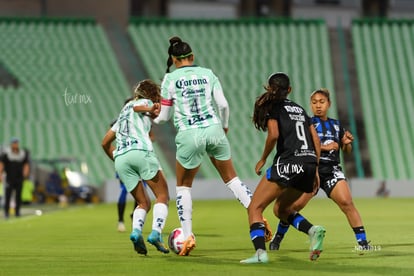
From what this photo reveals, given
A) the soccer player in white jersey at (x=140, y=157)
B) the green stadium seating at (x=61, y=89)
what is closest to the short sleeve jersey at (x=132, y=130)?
the soccer player in white jersey at (x=140, y=157)

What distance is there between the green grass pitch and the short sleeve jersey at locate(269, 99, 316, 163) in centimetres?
118

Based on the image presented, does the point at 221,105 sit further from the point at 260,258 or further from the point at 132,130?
the point at 260,258

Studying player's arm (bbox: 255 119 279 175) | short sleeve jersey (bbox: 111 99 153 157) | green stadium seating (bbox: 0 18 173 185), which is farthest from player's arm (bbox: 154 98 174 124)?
green stadium seating (bbox: 0 18 173 185)

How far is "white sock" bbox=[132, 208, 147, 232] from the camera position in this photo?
1306 cm

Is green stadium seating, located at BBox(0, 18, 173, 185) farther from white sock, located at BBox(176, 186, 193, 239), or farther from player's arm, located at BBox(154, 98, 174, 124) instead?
player's arm, located at BBox(154, 98, 174, 124)

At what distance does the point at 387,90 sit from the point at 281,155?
34864 millimetres

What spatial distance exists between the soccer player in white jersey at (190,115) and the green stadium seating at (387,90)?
28233 millimetres

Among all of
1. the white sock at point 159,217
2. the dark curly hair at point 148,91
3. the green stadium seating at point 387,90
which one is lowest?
the white sock at point 159,217

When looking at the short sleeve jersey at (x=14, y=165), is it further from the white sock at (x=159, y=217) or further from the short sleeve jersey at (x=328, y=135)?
the short sleeve jersey at (x=328, y=135)

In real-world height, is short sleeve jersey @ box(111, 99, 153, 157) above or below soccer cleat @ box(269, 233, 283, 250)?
above

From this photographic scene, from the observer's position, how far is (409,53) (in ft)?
159

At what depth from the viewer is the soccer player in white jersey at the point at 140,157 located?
1325 centimetres

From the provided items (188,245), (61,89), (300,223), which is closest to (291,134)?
(300,223)

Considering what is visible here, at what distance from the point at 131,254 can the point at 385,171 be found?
2845 centimetres
